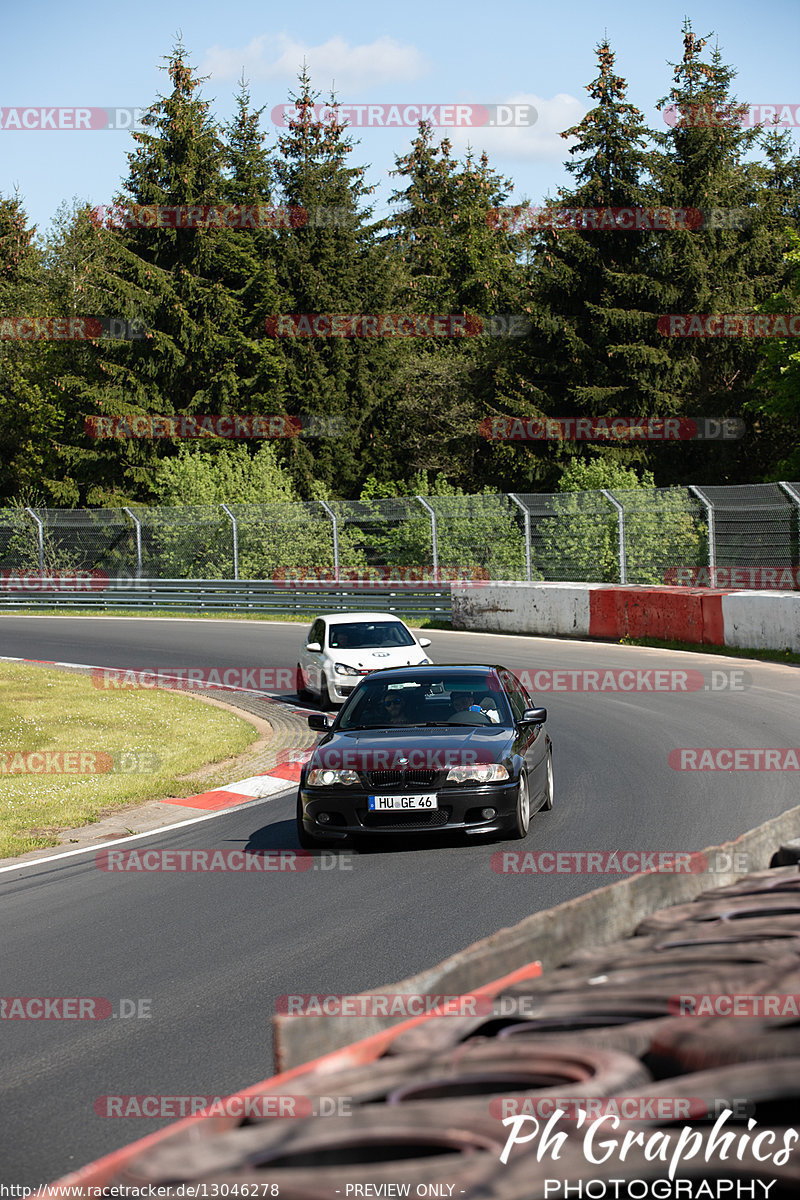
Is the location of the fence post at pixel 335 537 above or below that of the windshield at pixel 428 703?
above

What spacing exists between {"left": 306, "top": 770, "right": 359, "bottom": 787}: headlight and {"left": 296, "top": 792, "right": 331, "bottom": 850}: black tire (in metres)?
0.27

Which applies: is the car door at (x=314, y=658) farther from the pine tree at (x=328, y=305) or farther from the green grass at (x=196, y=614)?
the pine tree at (x=328, y=305)

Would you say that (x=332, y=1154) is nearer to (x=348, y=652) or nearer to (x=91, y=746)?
(x=91, y=746)

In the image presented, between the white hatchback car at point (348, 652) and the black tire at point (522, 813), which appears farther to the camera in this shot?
the white hatchback car at point (348, 652)

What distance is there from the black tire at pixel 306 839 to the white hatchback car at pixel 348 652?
826cm

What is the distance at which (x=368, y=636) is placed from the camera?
19.2 metres

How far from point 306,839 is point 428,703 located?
1.72 m

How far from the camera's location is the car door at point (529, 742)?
9984mm

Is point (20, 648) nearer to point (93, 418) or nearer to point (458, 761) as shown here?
point (458, 761)

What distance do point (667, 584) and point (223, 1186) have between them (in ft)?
86.7

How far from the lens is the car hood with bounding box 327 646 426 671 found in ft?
60.4

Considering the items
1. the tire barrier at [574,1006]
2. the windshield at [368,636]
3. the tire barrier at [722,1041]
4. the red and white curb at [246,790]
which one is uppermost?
the tire barrier at [722,1041]

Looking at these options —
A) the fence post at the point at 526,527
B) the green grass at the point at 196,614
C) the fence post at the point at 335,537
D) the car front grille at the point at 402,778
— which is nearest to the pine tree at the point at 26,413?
the green grass at the point at 196,614

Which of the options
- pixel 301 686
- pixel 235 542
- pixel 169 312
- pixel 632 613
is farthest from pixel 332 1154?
pixel 169 312
